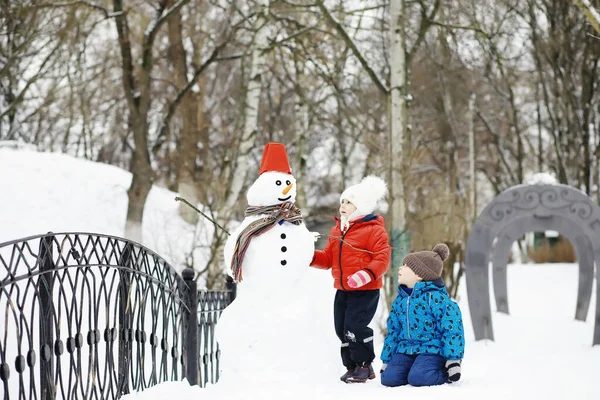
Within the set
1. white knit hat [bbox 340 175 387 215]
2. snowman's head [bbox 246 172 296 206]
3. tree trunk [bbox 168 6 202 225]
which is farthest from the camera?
tree trunk [bbox 168 6 202 225]

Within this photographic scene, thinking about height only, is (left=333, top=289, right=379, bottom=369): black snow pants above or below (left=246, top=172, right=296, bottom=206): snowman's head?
below

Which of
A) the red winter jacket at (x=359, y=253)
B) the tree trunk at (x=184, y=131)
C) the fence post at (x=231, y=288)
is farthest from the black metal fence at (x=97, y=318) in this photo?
the tree trunk at (x=184, y=131)

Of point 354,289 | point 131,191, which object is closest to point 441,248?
point 354,289

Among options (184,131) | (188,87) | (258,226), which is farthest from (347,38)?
(184,131)

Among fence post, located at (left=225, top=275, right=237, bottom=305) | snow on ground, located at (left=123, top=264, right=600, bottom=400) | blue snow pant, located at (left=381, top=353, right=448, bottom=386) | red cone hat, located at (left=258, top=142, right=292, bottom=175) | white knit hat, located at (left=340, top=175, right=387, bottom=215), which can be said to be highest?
red cone hat, located at (left=258, top=142, right=292, bottom=175)

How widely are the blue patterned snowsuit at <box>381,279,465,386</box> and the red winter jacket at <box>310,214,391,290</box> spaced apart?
0.28 m

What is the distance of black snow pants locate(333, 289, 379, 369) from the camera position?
5816 millimetres

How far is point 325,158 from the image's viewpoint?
3338cm

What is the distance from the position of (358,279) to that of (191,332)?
5.14 ft

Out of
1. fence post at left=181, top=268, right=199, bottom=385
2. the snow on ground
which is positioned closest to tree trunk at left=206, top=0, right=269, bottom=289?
the snow on ground

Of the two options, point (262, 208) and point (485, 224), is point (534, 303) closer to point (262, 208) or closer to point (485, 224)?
point (485, 224)

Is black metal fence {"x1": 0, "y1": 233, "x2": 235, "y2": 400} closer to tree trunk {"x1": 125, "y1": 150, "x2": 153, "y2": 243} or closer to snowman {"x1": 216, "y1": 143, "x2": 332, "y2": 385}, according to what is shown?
snowman {"x1": 216, "y1": 143, "x2": 332, "y2": 385}

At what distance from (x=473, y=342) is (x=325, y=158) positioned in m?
23.9

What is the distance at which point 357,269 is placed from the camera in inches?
230
